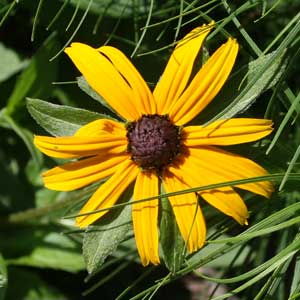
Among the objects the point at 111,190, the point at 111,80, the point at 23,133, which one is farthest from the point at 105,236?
the point at 23,133

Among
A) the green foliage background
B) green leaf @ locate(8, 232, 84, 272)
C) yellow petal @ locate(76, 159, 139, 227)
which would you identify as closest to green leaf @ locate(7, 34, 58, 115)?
the green foliage background

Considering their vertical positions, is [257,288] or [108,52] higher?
[108,52]

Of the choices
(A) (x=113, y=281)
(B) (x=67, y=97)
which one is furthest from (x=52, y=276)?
(B) (x=67, y=97)

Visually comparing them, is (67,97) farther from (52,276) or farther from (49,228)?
(52,276)

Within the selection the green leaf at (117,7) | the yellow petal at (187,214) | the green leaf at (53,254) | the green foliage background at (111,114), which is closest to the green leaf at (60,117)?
the green foliage background at (111,114)

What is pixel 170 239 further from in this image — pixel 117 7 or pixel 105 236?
pixel 117 7

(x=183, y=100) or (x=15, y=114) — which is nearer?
(x=183, y=100)

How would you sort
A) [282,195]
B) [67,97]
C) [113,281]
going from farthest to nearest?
[113,281] < [67,97] < [282,195]
